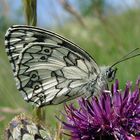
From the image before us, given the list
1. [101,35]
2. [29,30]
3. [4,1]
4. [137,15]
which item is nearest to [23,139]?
[29,30]

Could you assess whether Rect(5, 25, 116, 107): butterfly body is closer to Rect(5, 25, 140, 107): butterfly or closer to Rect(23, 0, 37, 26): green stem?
Rect(5, 25, 140, 107): butterfly

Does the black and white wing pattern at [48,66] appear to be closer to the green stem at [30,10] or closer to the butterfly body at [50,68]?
the butterfly body at [50,68]

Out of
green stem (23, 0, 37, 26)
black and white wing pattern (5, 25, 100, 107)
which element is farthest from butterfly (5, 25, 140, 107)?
green stem (23, 0, 37, 26)

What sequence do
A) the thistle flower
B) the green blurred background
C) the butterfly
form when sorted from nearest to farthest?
1. the thistle flower
2. the butterfly
3. the green blurred background

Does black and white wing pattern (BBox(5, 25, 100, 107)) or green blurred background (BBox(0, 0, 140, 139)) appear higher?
green blurred background (BBox(0, 0, 140, 139))

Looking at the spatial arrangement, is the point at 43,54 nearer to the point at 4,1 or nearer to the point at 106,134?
the point at 106,134

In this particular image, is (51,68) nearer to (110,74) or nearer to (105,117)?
(110,74)

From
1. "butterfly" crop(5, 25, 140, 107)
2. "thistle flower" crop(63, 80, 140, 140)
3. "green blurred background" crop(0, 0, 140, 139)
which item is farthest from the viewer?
"green blurred background" crop(0, 0, 140, 139)
